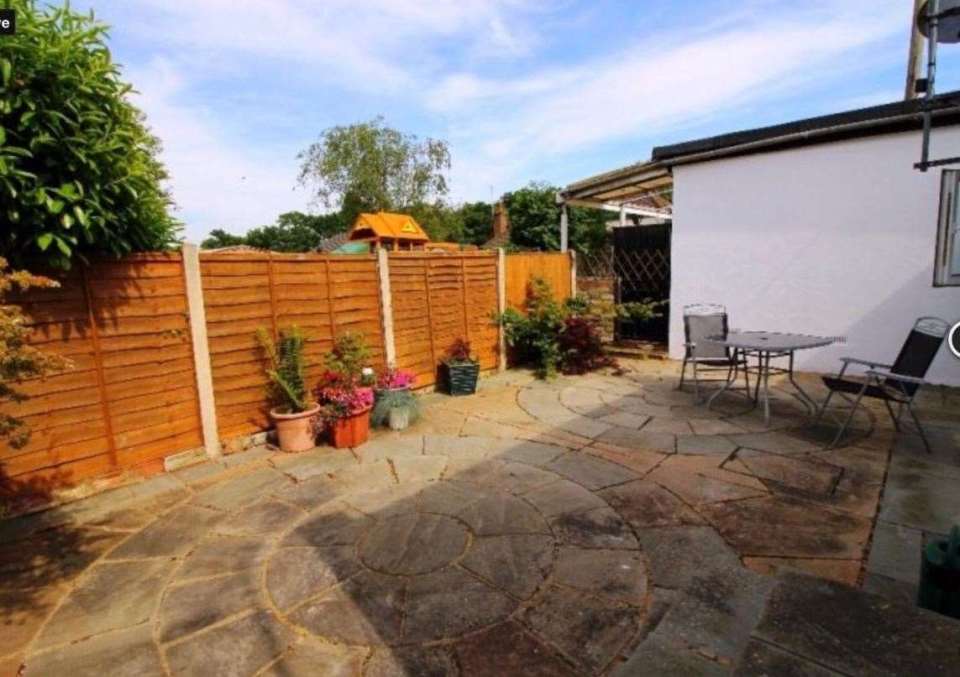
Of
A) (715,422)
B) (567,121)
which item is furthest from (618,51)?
(715,422)

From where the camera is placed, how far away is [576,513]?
10.2 feet

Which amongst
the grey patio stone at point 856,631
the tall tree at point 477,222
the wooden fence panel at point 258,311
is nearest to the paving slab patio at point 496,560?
the grey patio stone at point 856,631

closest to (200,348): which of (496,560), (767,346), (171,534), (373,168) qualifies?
(171,534)

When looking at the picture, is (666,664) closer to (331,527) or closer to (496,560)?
(496,560)

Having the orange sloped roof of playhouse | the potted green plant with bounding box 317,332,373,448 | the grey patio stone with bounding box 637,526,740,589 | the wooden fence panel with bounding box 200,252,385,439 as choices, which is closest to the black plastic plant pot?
the potted green plant with bounding box 317,332,373,448

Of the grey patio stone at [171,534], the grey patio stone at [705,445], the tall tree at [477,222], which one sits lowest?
the grey patio stone at [171,534]

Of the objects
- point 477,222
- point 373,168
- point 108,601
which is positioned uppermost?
point 373,168

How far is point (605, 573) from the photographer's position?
2.48 m

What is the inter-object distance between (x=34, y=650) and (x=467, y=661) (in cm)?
191

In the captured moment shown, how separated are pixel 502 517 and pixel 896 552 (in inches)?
82.9

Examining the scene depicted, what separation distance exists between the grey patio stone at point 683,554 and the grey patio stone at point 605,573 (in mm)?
87

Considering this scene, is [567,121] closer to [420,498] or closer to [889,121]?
[889,121]

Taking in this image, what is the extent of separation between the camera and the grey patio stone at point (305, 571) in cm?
239

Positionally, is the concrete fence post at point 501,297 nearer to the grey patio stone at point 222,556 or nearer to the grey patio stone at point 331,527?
the grey patio stone at point 331,527
